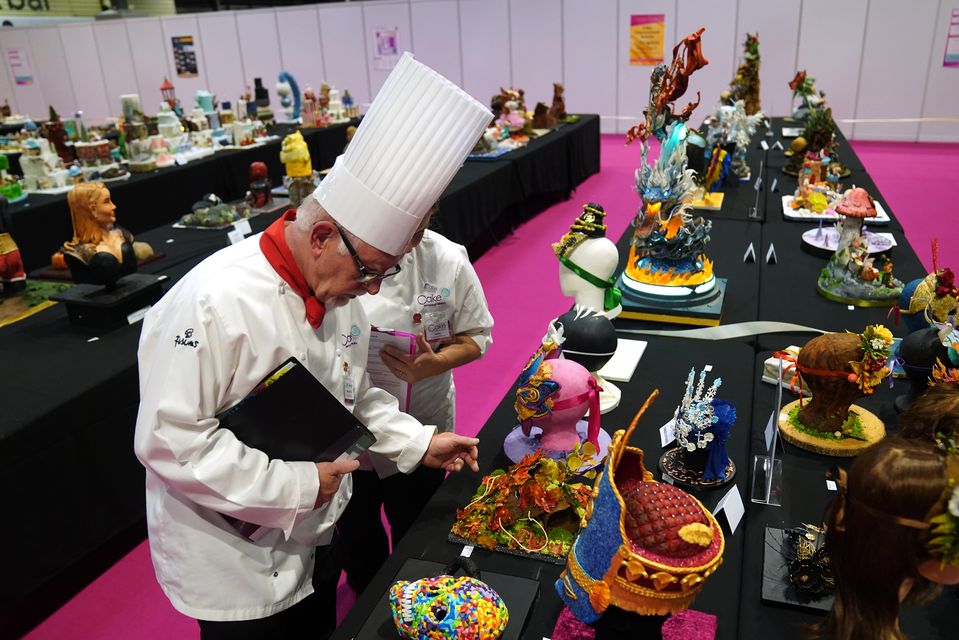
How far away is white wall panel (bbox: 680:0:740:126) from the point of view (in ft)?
27.7

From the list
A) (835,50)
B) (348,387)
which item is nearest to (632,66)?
(835,50)

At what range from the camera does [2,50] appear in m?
12.1

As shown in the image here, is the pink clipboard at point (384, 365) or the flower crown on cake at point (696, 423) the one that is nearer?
the flower crown on cake at point (696, 423)

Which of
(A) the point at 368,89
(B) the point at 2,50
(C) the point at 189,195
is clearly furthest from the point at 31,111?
(C) the point at 189,195

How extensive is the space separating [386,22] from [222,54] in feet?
9.67

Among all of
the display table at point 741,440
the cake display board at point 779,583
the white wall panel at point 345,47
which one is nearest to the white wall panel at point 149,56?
the white wall panel at point 345,47

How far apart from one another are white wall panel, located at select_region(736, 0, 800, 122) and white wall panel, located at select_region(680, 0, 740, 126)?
10cm

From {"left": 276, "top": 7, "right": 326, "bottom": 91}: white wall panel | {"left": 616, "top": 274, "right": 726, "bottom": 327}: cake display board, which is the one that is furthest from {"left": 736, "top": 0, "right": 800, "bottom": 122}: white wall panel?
{"left": 616, "top": 274, "right": 726, "bottom": 327}: cake display board

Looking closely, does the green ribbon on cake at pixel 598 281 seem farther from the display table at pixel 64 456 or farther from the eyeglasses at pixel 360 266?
the display table at pixel 64 456

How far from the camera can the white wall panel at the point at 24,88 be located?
11.9 meters

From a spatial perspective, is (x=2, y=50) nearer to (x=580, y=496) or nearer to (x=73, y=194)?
(x=73, y=194)

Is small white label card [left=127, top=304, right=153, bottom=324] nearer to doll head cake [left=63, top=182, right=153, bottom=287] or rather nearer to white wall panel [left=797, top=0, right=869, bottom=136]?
doll head cake [left=63, top=182, right=153, bottom=287]

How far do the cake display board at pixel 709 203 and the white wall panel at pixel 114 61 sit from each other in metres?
11.0

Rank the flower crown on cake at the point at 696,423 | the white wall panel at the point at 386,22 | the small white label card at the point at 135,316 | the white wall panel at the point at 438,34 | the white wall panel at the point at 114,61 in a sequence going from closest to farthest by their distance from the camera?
the flower crown on cake at the point at 696,423 < the small white label card at the point at 135,316 < the white wall panel at the point at 438,34 < the white wall panel at the point at 386,22 < the white wall panel at the point at 114,61
